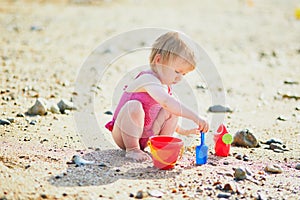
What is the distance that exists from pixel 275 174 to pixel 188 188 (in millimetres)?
776

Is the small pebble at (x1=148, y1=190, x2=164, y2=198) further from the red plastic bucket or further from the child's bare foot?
the child's bare foot

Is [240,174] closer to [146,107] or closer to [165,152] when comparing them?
[165,152]

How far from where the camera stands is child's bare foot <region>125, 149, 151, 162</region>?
12.3 feet

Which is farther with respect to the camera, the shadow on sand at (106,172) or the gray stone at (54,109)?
the gray stone at (54,109)

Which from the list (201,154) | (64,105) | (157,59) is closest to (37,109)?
(64,105)

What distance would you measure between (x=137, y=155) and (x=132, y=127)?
0.69ft

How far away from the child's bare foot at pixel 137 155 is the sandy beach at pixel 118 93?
0.06 m

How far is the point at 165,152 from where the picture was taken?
3.57 metres

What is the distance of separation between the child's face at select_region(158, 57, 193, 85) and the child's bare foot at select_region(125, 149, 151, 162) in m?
0.57

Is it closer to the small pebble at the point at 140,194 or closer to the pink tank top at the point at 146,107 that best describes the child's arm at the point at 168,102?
the pink tank top at the point at 146,107

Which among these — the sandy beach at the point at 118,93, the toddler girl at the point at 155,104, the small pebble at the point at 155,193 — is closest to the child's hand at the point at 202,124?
the toddler girl at the point at 155,104

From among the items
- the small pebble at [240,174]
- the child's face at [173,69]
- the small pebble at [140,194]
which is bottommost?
the small pebble at [140,194]

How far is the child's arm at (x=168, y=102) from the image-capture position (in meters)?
3.71

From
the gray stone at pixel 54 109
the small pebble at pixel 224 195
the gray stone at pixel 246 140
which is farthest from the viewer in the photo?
the gray stone at pixel 54 109
